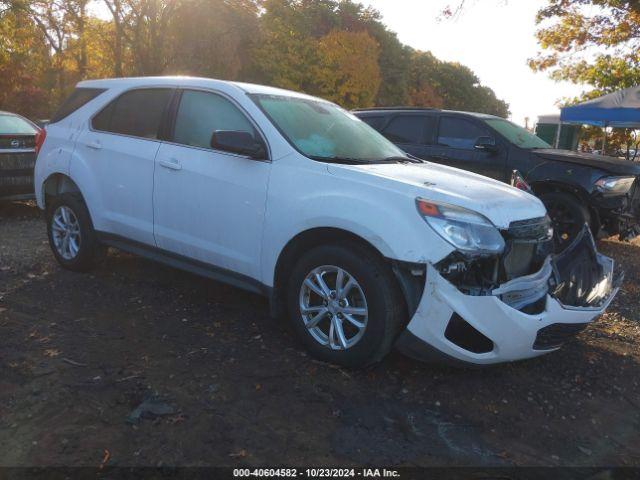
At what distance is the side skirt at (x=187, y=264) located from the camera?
3996 mm

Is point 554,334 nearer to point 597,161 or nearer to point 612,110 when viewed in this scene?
point 597,161

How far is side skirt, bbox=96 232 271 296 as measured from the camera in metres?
4.00

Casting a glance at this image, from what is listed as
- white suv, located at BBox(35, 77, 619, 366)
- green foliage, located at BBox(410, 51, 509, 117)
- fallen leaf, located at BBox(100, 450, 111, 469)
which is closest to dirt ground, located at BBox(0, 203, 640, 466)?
fallen leaf, located at BBox(100, 450, 111, 469)

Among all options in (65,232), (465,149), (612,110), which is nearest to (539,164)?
(465,149)

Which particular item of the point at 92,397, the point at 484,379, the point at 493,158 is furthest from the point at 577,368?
the point at 493,158

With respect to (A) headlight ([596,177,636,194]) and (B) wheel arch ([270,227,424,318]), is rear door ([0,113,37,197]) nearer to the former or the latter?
(B) wheel arch ([270,227,424,318])

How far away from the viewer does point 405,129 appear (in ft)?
27.9

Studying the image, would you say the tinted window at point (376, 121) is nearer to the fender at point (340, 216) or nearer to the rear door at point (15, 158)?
the rear door at point (15, 158)

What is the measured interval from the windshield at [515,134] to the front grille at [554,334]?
4691mm

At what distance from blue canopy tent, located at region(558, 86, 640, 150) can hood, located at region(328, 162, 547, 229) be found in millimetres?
8902

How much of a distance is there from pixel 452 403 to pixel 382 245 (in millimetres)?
999

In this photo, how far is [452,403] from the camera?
332cm

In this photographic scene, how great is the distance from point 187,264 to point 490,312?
2.31m

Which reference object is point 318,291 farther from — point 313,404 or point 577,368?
point 577,368
